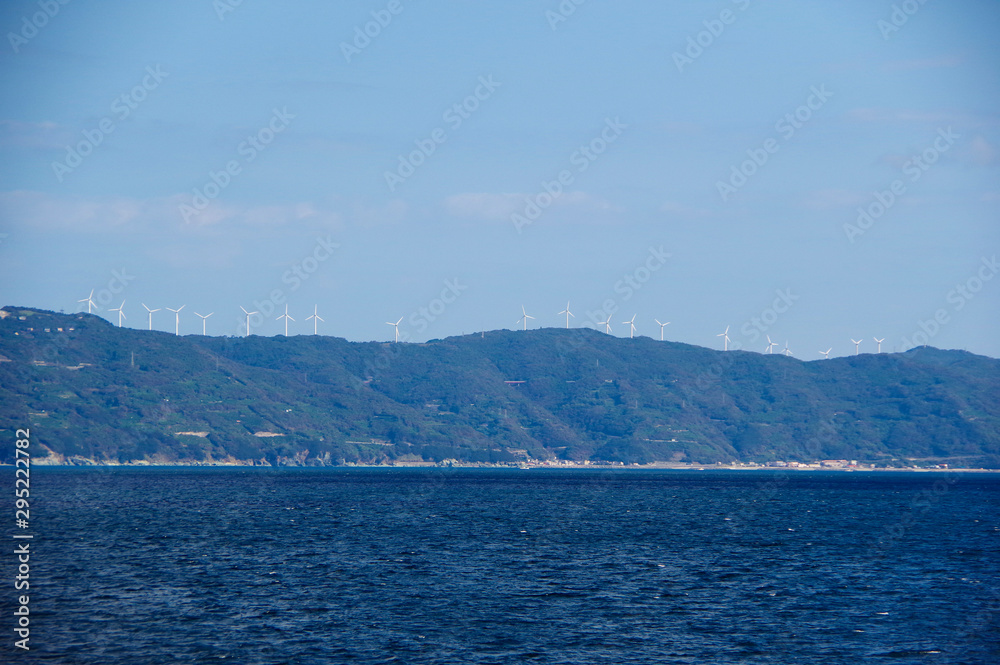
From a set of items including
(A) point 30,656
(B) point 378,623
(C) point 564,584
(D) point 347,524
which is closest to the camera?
(A) point 30,656

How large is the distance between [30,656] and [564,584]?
40.3 meters

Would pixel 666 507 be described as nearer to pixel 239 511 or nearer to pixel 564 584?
pixel 239 511

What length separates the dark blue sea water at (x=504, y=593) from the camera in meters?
56.4

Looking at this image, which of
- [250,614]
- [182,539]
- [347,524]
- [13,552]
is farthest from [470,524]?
[250,614]

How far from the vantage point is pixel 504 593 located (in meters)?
74.6

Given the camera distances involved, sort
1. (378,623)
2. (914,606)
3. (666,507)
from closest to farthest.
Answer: (378,623) < (914,606) < (666,507)

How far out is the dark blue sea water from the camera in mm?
56438

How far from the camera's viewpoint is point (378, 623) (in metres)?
63.4

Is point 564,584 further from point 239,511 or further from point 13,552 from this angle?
point 239,511

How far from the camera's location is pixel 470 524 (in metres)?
138

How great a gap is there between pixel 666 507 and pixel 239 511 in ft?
250

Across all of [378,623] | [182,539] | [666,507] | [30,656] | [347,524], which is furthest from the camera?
[666,507]

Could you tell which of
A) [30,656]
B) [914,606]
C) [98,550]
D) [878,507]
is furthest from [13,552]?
[878,507]

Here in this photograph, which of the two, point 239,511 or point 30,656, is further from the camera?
point 239,511
